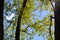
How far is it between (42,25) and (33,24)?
1.76 feet

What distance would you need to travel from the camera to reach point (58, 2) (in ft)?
7.51

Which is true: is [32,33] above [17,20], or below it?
below

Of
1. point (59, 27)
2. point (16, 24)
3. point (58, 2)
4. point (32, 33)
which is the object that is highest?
point (58, 2)

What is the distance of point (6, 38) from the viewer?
23.2ft

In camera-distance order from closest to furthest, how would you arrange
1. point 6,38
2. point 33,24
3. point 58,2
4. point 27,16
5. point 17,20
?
1. point 58,2
2. point 6,38
3. point 17,20
4. point 27,16
5. point 33,24

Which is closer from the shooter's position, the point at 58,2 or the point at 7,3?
the point at 58,2

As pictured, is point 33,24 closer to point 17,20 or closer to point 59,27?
point 17,20

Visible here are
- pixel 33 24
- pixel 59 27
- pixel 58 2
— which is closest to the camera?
pixel 59 27

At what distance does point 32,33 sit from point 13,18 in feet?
7.53

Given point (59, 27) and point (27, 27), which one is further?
point (27, 27)

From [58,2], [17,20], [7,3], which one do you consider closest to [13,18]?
[17,20]

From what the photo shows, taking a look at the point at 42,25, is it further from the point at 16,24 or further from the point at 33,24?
the point at 16,24

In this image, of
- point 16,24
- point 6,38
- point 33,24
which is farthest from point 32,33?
point 6,38

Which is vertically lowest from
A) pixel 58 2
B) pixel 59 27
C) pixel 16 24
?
pixel 16 24
